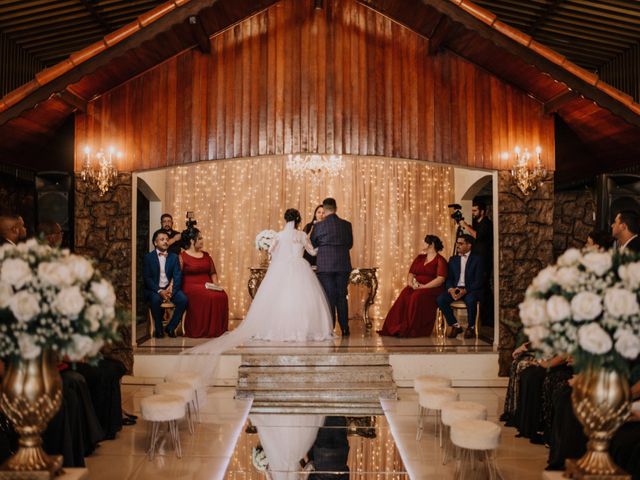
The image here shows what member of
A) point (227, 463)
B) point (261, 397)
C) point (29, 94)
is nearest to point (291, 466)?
point (227, 463)

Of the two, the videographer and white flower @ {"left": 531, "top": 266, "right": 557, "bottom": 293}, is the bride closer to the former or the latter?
the videographer

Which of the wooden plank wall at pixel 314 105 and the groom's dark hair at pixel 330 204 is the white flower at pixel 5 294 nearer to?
the wooden plank wall at pixel 314 105

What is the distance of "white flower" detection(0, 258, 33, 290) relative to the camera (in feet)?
9.61

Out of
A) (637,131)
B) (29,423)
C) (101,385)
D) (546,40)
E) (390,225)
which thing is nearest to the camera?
(29,423)

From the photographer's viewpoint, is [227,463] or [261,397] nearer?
[227,463]

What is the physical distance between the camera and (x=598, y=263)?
2992 millimetres

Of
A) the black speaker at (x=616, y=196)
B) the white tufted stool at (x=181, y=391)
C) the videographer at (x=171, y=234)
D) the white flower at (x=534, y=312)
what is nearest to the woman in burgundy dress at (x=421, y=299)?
the black speaker at (x=616, y=196)

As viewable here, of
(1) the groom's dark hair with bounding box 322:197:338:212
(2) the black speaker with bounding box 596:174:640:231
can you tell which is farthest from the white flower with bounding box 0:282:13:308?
(1) the groom's dark hair with bounding box 322:197:338:212

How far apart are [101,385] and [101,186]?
322cm

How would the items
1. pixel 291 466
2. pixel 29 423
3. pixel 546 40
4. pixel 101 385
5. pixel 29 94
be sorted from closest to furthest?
1. pixel 29 423
2. pixel 291 466
3. pixel 101 385
4. pixel 29 94
5. pixel 546 40

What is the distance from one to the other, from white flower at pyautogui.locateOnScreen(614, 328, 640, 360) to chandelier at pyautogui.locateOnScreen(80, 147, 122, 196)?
21.5ft

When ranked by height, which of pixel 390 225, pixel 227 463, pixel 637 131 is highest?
pixel 637 131

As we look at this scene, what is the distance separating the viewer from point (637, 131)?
7.43 metres

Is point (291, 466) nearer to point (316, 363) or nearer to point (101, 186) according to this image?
point (316, 363)
